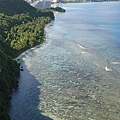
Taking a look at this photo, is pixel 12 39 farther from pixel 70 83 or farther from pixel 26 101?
pixel 26 101

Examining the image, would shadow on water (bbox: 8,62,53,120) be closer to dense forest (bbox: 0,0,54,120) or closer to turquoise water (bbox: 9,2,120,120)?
turquoise water (bbox: 9,2,120,120)

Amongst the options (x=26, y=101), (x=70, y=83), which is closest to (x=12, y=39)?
(x=70, y=83)

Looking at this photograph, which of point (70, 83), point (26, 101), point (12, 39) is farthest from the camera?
point (12, 39)

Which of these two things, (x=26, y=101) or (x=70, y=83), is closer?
(x=26, y=101)

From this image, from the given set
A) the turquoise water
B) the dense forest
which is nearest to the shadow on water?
the turquoise water

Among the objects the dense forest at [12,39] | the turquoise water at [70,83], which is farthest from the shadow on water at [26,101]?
the dense forest at [12,39]

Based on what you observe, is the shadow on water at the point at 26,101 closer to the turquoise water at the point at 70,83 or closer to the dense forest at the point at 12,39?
the turquoise water at the point at 70,83

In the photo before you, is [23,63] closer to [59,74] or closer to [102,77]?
[59,74]

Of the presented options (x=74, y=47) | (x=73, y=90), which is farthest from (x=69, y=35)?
(x=73, y=90)
